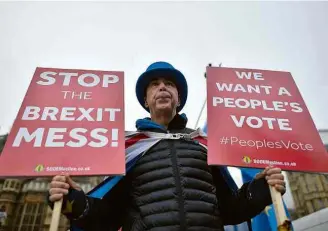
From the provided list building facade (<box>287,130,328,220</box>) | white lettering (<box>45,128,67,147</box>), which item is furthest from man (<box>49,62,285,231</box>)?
building facade (<box>287,130,328,220</box>)

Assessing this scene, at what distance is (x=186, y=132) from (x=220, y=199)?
0.69 meters

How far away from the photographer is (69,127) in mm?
2012

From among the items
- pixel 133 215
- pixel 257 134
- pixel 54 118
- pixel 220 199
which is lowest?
pixel 133 215

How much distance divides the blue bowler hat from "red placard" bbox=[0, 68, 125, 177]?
18.3 inches

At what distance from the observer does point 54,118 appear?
2062 mm

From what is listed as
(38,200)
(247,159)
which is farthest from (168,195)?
(38,200)

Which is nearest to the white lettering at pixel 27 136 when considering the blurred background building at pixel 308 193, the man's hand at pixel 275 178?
the man's hand at pixel 275 178

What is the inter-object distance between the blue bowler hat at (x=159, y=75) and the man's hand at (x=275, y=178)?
144 cm

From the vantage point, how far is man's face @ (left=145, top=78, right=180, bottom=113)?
262 cm

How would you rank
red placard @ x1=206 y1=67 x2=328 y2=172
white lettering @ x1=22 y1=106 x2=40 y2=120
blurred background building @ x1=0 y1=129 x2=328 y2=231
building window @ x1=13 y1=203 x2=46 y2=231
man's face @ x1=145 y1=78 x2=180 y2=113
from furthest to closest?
blurred background building @ x1=0 y1=129 x2=328 y2=231 < building window @ x1=13 y1=203 x2=46 y2=231 < man's face @ x1=145 y1=78 x2=180 y2=113 < white lettering @ x1=22 y1=106 x2=40 y2=120 < red placard @ x1=206 y1=67 x2=328 y2=172

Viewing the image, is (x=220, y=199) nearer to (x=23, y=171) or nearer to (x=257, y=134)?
(x=257, y=134)

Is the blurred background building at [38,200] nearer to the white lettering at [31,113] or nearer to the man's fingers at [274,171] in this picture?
the white lettering at [31,113]

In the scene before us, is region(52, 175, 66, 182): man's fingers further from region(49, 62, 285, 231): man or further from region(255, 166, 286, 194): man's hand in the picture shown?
region(255, 166, 286, 194): man's hand

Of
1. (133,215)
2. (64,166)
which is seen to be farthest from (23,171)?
(133,215)
